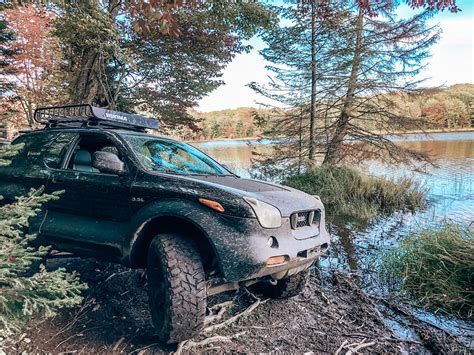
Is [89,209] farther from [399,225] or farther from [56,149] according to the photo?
[399,225]

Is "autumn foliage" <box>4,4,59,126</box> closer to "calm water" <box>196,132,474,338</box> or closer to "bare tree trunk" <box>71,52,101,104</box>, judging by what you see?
"bare tree trunk" <box>71,52,101,104</box>

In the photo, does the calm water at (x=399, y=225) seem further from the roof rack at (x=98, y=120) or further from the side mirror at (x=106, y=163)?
the roof rack at (x=98, y=120)

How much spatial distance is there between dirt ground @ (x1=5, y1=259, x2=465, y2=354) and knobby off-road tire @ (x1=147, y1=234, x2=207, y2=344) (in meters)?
0.21

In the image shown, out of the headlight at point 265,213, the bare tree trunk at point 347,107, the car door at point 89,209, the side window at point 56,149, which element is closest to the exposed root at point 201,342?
the car door at point 89,209

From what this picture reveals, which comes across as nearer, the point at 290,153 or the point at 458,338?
the point at 458,338

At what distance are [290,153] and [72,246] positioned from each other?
9.14 m

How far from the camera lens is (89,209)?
10.9 feet

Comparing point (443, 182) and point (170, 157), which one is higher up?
point (170, 157)

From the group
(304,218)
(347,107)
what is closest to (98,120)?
(304,218)

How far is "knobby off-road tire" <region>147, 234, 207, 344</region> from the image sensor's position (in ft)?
8.17

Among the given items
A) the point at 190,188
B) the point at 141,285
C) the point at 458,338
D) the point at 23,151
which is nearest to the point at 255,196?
the point at 190,188

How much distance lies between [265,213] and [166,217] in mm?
865

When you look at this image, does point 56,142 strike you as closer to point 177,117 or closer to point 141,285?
point 141,285

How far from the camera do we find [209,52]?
11383mm
